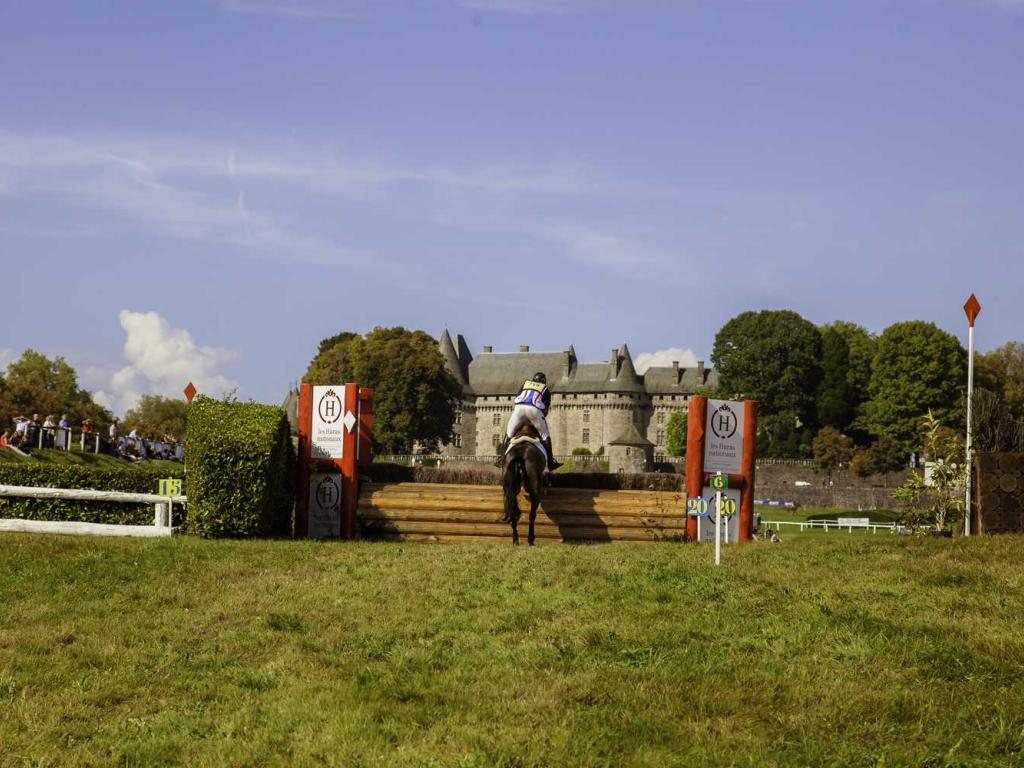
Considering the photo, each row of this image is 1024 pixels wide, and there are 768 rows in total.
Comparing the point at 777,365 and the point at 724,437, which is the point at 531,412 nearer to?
the point at 724,437

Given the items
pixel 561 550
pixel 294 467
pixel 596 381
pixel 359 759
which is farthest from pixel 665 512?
pixel 596 381

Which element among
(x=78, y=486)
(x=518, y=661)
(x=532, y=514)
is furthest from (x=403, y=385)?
(x=518, y=661)

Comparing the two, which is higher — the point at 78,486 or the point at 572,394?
the point at 572,394

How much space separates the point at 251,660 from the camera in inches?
412

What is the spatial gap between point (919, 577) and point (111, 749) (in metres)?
9.01

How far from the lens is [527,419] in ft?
65.8

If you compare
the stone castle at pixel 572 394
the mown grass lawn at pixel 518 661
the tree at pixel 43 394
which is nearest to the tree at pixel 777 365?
the stone castle at pixel 572 394

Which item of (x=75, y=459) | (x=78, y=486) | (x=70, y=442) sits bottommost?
(x=78, y=486)

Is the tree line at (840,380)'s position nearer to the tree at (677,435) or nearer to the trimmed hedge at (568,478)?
the tree at (677,435)

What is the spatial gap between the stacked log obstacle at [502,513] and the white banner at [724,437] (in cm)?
86

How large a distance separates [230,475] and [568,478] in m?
5.84

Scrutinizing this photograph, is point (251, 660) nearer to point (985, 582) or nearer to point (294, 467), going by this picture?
point (985, 582)

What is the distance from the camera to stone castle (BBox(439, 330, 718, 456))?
146625 mm

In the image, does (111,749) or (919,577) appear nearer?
(111,749)
